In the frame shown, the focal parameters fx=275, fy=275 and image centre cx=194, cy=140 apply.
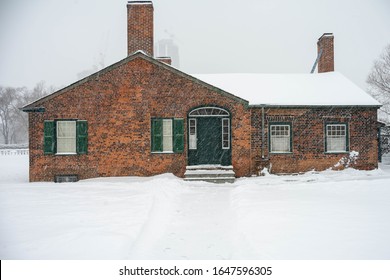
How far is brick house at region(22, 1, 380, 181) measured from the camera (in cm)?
1216

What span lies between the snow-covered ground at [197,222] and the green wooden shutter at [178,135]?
2.69 metres

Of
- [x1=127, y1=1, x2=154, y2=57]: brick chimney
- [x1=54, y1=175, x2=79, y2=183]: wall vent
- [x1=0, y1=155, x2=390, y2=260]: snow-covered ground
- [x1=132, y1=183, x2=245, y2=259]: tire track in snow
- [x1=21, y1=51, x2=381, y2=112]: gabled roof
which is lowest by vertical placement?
[x1=132, y1=183, x2=245, y2=259]: tire track in snow

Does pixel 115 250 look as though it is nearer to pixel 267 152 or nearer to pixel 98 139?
pixel 98 139

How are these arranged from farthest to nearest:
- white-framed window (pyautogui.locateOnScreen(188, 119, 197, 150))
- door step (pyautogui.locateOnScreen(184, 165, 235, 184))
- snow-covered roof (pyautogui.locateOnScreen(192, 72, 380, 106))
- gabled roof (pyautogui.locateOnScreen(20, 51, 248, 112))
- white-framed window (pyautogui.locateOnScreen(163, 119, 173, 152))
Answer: snow-covered roof (pyautogui.locateOnScreen(192, 72, 380, 106))
white-framed window (pyautogui.locateOnScreen(188, 119, 197, 150))
white-framed window (pyautogui.locateOnScreen(163, 119, 173, 152))
gabled roof (pyautogui.locateOnScreen(20, 51, 248, 112))
door step (pyautogui.locateOnScreen(184, 165, 235, 184))

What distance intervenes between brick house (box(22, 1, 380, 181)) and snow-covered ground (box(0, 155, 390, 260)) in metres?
2.46

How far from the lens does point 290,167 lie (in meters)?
13.0

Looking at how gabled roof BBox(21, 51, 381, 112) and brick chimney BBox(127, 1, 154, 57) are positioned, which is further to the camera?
brick chimney BBox(127, 1, 154, 57)

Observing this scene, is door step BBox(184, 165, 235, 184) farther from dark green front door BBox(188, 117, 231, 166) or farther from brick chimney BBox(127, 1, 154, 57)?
brick chimney BBox(127, 1, 154, 57)

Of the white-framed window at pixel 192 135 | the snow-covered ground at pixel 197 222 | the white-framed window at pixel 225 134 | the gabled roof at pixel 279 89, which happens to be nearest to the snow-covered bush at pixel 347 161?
the gabled roof at pixel 279 89

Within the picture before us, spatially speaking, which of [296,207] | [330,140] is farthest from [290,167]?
[296,207]

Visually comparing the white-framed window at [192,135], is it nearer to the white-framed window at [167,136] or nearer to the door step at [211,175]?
the white-framed window at [167,136]

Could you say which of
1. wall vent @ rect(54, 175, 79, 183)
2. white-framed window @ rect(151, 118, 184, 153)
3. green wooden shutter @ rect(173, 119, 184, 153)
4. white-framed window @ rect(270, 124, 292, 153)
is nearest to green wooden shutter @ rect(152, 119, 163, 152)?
white-framed window @ rect(151, 118, 184, 153)

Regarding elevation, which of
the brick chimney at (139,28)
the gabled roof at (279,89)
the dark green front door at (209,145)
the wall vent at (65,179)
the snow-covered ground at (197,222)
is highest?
the brick chimney at (139,28)

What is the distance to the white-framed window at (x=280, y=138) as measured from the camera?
13.1 meters
